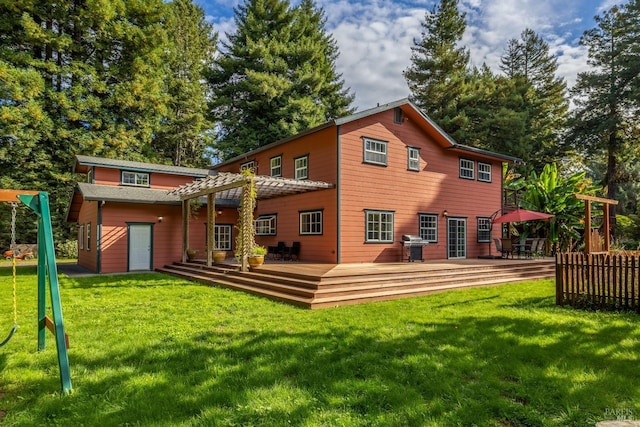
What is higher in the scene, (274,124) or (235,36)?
(235,36)

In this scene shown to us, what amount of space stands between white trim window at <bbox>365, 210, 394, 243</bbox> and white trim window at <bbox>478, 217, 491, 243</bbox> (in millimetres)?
5503

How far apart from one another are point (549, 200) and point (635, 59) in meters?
14.3

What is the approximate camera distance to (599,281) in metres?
6.92

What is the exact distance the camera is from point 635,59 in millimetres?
22969

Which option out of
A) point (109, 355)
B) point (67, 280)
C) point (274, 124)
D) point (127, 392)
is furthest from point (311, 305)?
point (274, 124)

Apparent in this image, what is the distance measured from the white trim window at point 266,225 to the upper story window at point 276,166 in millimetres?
1906

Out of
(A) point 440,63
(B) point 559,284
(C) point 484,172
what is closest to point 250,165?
(C) point 484,172

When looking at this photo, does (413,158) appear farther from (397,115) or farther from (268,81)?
(268,81)

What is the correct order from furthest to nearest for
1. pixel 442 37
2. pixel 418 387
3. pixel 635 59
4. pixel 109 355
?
pixel 442 37 < pixel 635 59 < pixel 109 355 < pixel 418 387

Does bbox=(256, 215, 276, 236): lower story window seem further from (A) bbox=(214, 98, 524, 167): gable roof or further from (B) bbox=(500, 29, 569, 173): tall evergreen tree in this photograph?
(B) bbox=(500, 29, 569, 173): tall evergreen tree

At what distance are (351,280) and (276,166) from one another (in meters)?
8.78

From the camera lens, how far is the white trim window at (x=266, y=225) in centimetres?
1586

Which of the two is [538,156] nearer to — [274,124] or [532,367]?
[274,124]

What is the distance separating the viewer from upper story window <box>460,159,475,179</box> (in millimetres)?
16375
